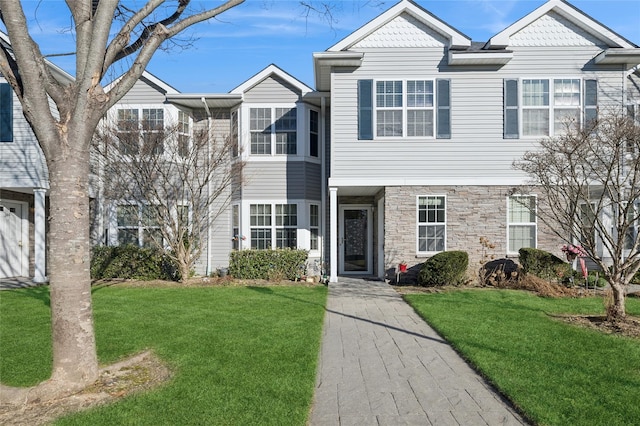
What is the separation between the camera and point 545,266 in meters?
12.2

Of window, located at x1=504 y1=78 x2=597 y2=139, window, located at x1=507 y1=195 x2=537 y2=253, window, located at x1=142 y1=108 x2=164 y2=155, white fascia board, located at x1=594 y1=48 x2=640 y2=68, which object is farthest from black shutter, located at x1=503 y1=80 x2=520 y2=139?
window, located at x1=142 y1=108 x2=164 y2=155

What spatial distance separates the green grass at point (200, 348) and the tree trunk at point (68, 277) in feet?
2.29

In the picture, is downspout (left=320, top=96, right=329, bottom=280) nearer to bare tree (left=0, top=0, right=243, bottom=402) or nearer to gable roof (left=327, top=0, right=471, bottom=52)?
gable roof (left=327, top=0, right=471, bottom=52)

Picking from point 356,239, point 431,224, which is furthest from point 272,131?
point 431,224

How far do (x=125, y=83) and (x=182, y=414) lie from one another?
11.6 ft

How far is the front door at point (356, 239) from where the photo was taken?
624 inches

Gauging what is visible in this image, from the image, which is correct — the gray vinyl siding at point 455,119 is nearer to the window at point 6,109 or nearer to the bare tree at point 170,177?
the bare tree at point 170,177

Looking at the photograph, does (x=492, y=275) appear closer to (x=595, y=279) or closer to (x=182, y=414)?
(x=595, y=279)

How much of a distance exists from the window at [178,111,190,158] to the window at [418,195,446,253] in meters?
7.25

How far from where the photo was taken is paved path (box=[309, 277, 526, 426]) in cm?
407

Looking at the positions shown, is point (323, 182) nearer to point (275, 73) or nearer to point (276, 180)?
point (276, 180)

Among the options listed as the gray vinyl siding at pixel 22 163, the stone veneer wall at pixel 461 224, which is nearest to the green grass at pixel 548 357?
the stone veneer wall at pixel 461 224

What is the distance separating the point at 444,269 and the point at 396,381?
287 inches

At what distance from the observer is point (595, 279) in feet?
39.5
